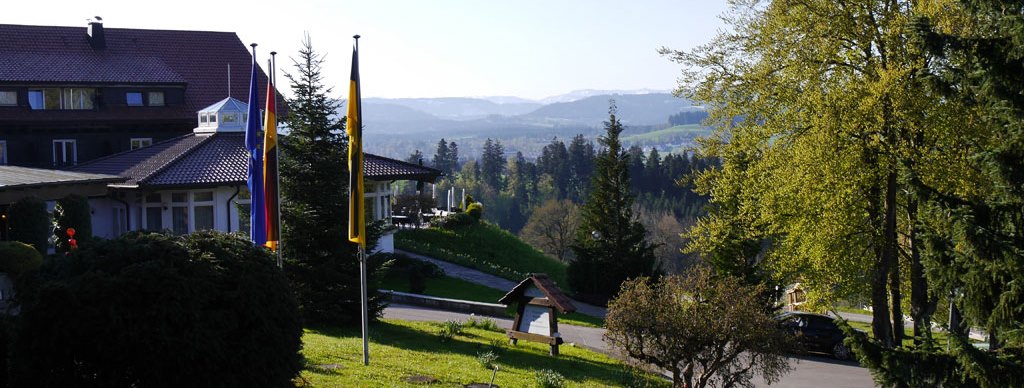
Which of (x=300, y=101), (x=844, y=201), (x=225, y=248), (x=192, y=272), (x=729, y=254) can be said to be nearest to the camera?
(x=192, y=272)

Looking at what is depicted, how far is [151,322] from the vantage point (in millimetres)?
10516

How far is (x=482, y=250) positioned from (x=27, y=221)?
1059 inches

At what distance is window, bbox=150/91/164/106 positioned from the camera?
1822 inches

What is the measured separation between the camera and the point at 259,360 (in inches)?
438

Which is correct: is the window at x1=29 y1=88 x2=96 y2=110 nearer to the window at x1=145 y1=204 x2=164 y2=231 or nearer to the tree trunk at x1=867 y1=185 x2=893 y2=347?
the window at x1=145 y1=204 x2=164 y2=231

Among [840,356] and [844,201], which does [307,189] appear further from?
[840,356]

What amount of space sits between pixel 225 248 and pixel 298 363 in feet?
5.32

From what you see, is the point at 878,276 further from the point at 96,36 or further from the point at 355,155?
the point at 96,36

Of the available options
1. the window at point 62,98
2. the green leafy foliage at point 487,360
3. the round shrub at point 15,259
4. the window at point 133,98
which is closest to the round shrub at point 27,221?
the round shrub at point 15,259

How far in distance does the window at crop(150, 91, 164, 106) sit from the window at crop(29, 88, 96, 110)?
2535 mm

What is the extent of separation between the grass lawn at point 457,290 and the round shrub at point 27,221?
13148 mm

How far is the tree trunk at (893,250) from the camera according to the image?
70.6ft

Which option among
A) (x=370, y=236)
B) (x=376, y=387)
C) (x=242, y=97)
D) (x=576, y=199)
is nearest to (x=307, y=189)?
(x=370, y=236)

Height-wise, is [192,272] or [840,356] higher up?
[192,272]
